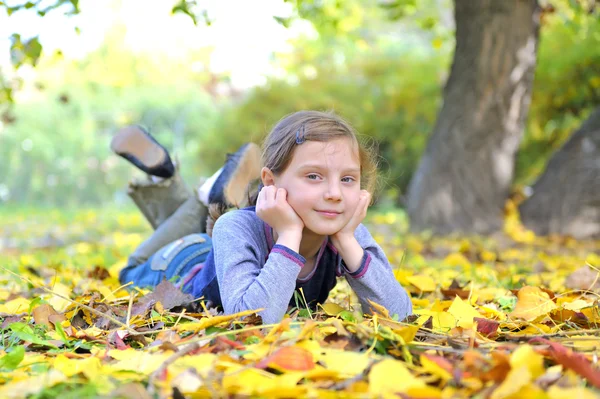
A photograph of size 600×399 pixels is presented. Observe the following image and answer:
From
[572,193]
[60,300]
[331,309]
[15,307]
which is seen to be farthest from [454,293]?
[572,193]

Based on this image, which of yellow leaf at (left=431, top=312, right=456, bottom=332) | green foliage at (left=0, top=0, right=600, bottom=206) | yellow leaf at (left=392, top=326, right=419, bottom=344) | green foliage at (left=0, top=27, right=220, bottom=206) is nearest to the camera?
yellow leaf at (left=392, top=326, right=419, bottom=344)

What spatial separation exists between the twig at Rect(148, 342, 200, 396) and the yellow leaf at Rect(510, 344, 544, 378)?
622mm

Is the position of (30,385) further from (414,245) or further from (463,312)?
(414,245)

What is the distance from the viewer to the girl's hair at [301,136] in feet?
5.86

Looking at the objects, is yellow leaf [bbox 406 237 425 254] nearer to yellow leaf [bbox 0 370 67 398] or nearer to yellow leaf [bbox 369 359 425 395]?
yellow leaf [bbox 369 359 425 395]

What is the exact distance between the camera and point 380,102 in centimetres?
962

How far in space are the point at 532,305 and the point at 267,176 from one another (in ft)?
2.85

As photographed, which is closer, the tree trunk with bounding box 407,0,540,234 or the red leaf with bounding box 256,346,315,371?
the red leaf with bounding box 256,346,315,371

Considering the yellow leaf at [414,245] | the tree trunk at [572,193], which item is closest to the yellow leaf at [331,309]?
the yellow leaf at [414,245]

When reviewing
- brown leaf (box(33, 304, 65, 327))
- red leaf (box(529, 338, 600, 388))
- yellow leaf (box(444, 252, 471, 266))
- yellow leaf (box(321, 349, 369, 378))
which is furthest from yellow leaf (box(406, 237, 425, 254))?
yellow leaf (box(321, 349, 369, 378))

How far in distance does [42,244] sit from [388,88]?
549 centimetres

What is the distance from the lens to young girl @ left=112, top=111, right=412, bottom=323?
1681mm

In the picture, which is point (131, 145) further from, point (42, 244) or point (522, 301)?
point (42, 244)

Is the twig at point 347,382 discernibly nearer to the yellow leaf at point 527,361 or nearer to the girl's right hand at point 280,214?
the yellow leaf at point 527,361
